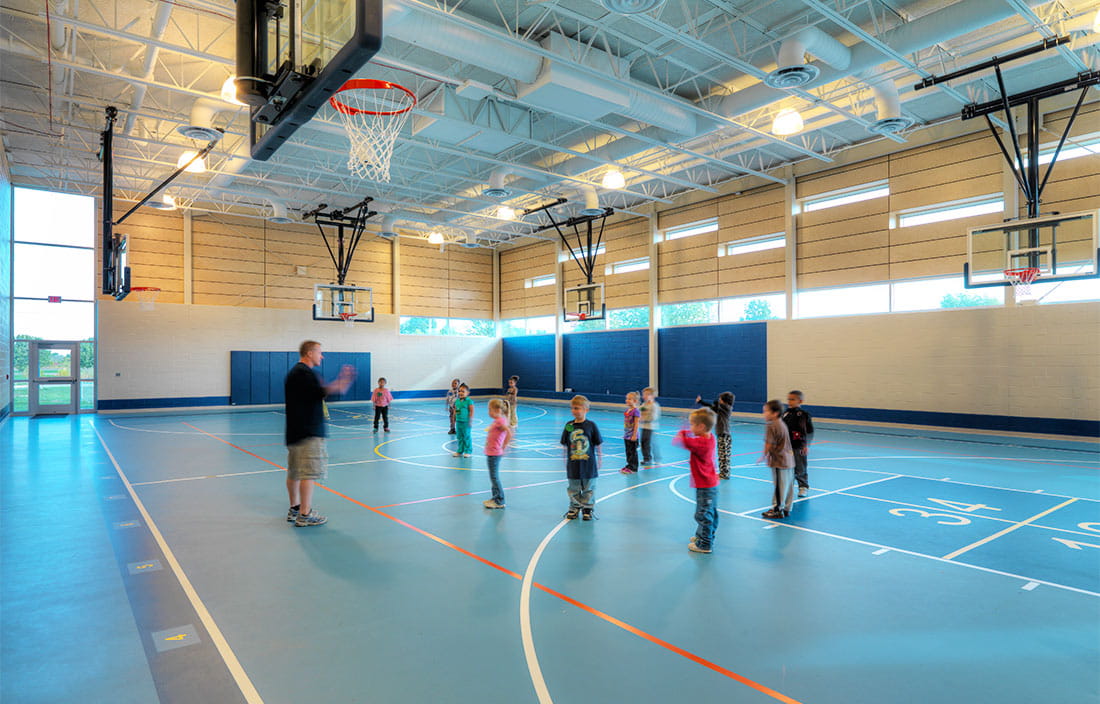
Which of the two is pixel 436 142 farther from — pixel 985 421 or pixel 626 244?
pixel 985 421

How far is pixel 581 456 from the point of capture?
7.20m

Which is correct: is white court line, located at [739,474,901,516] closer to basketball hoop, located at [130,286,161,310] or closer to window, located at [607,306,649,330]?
Result: window, located at [607,306,649,330]

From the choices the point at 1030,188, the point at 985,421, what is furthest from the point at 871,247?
the point at 985,421

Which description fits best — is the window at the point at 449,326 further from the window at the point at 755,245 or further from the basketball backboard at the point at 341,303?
the window at the point at 755,245

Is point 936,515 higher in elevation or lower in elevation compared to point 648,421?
lower

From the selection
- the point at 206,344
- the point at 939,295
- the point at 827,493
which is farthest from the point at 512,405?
the point at 206,344

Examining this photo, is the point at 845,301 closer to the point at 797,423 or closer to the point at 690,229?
the point at 690,229

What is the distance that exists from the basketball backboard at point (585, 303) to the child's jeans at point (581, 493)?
15971 mm

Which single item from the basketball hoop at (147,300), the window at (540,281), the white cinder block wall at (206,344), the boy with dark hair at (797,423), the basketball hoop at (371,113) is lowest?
the boy with dark hair at (797,423)

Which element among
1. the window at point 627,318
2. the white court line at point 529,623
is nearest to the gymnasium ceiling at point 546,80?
the window at point 627,318

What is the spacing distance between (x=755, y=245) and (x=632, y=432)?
1318cm

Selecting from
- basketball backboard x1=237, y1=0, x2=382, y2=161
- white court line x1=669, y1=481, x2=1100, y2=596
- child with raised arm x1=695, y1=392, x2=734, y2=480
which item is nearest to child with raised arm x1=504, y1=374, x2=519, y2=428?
child with raised arm x1=695, y1=392, x2=734, y2=480

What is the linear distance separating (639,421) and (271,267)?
21.6 m

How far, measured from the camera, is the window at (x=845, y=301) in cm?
1805
